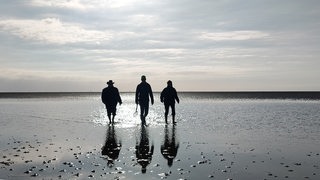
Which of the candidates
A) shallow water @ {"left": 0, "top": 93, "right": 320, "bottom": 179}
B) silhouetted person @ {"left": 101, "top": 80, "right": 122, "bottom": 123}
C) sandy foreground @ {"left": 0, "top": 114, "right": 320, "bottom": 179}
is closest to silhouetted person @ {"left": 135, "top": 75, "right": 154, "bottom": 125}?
silhouetted person @ {"left": 101, "top": 80, "right": 122, "bottom": 123}

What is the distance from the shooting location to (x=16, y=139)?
59.0ft

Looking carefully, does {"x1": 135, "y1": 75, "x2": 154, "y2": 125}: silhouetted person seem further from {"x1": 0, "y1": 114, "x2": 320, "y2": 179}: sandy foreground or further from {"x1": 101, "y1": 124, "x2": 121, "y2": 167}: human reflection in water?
{"x1": 101, "y1": 124, "x2": 121, "y2": 167}: human reflection in water

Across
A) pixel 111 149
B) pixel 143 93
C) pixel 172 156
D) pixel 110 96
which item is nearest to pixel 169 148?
pixel 172 156

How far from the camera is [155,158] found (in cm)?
1263

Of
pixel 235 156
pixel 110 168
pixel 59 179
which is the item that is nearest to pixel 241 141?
pixel 235 156

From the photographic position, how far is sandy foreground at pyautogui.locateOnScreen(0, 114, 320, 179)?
1016 centimetres

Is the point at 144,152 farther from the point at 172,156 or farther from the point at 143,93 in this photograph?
the point at 143,93

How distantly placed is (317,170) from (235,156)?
119 inches

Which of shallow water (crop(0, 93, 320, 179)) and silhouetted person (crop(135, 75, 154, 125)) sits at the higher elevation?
silhouetted person (crop(135, 75, 154, 125))

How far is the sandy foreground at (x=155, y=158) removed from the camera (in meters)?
10.2

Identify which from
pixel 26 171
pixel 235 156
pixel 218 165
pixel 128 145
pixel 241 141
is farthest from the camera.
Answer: pixel 241 141

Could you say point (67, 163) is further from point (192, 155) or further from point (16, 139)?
point (16, 139)

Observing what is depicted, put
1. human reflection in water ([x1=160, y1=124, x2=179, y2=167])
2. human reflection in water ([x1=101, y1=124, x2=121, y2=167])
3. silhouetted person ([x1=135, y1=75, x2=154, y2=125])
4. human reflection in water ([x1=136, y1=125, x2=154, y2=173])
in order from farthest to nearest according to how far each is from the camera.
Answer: silhouetted person ([x1=135, y1=75, x2=154, y2=125]) → human reflection in water ([x1=160, y1=124, x2=179, y2=167]) → human reflection in water ([x1=101, y1=124, x2=121, y2=167]) → human reflection in water ([x1=136, y1=125, x2=154, y2=173])

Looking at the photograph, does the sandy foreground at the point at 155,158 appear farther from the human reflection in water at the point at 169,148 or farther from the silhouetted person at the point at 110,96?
the silhouetted person at the point at 110,96
